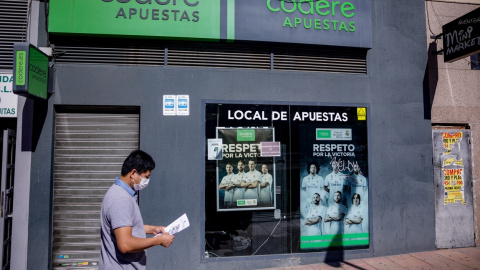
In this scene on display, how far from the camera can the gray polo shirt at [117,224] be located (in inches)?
110

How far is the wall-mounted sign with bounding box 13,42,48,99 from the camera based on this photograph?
475cm

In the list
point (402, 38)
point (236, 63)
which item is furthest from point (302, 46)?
point (402, 38)

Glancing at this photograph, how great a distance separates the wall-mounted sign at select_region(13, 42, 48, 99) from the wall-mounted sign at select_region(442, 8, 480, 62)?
766 cm

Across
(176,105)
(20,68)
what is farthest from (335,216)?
(20,68)

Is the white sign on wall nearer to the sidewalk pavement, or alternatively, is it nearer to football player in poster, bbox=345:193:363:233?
the sidewalk pavement

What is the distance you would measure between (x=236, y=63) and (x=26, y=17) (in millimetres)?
3897

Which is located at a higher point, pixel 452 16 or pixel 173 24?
pixel 452 16

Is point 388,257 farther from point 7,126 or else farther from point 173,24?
point 7,126

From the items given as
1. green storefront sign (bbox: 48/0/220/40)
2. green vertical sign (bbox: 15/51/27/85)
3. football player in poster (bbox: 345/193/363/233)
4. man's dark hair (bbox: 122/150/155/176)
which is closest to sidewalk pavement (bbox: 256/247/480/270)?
football player in poster (bbox: 345/193/363/233)

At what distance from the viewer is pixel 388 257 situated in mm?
6527

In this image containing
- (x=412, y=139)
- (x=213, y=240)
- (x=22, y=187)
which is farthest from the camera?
(x=412, y=139)

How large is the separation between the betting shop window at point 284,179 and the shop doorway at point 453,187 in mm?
1770

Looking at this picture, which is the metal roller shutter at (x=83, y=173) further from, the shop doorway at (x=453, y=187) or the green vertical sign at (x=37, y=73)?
the shop doorway at (x=453, y=187)

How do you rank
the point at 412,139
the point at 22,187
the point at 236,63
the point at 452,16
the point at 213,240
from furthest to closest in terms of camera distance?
the point at 452,16, the point at 412,139, the point at 236,63, the point at 213,240, the point at 22,187
